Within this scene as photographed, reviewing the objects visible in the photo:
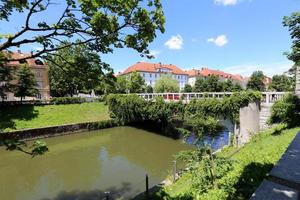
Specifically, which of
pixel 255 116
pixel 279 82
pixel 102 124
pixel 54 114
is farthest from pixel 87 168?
pixel 279 82

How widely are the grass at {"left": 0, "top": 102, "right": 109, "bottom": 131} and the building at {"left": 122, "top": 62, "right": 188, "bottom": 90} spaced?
56.9 m

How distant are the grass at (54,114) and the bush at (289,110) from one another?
69.6ft

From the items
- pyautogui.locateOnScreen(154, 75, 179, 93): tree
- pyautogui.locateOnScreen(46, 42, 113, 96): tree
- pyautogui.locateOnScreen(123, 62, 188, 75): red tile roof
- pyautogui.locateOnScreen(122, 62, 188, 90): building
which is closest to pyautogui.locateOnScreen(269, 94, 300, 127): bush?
pyautogui.locateOnScreen(46, 42, 113, 96): tree

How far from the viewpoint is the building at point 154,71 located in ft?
303

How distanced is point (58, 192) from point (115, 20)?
10471 mm

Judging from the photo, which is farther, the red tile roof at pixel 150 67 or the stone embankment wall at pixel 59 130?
the red tile roof at pixel 150 67

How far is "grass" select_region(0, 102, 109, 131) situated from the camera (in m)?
27.3

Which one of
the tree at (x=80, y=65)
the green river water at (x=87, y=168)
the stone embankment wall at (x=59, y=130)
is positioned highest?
the tree at (x=80, y=65)

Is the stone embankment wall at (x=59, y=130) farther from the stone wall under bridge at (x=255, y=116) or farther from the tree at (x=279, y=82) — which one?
the tree at (x=279, y=82)

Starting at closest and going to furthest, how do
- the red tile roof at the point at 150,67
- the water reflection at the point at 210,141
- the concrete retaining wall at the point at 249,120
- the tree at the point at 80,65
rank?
the tree at the point at 80,65 < the water reflection at the point at 210,141 < the concrete retaining wall at the point at 249,120 < the red tile roof at the point at 150,67

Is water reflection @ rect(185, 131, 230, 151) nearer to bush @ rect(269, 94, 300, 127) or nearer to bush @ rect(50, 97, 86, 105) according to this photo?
bush @ rect(269, 94, 300, 127)

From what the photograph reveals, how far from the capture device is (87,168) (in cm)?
1526

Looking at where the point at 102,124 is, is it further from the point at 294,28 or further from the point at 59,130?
the point at 294,28

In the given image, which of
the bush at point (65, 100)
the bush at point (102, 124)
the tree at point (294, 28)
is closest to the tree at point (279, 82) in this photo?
the bush at point (102, 124)
